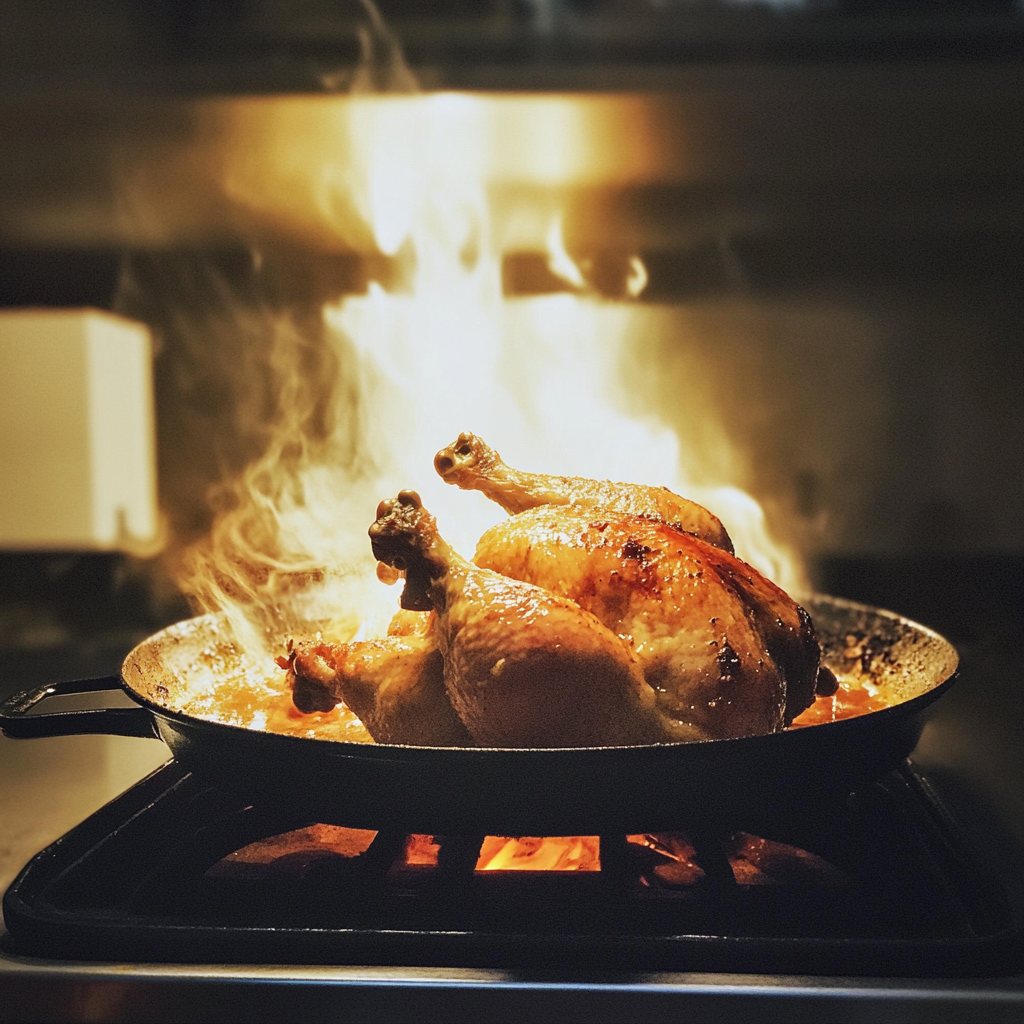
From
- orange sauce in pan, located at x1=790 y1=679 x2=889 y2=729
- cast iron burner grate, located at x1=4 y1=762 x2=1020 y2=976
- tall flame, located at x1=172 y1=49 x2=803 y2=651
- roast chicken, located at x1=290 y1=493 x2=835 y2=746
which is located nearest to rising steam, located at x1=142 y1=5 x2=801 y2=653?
tall flame, located at x1=172 y1=49 x2=803 y2=651

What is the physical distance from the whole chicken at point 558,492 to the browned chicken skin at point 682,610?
10 centimetres

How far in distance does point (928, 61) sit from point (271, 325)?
1.46 metres

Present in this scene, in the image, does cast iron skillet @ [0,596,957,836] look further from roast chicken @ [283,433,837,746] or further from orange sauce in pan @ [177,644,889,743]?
orange sauce in pan @ [177,644,889,743]

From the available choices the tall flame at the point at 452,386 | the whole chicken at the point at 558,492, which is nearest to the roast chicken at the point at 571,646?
the whole chicken at the point at 558,492

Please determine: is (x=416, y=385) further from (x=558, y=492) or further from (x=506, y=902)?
(x=506, y=902)

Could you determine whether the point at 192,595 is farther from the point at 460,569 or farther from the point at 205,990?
the point at 205,990

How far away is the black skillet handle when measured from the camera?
86 centimetres

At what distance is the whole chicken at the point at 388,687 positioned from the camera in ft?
2.91

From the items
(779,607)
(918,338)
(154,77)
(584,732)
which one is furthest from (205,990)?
(918,338)

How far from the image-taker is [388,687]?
0.90m

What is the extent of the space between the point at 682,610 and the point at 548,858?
0.91 feet

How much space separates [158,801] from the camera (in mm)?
982

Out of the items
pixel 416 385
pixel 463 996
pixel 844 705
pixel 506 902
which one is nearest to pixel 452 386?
pixel 416 385

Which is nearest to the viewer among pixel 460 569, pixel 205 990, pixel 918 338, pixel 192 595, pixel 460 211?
pixel 205 990
